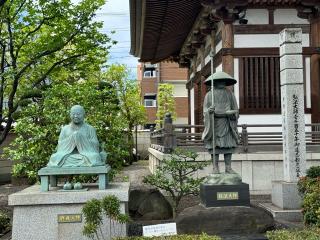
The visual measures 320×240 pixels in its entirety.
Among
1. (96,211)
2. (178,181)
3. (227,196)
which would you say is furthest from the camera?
(178,181)

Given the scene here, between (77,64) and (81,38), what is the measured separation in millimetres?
1069

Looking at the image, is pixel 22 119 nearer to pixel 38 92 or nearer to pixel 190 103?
pixel 38 92

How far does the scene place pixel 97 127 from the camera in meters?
9.88

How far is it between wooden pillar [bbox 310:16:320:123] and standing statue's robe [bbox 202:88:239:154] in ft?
23.5

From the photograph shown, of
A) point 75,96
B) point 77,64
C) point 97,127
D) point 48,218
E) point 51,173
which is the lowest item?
point 48,218

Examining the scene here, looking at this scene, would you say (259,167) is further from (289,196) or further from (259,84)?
(289,196)

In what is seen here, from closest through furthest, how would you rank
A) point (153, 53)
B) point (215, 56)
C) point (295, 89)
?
point (295, 89) → point (215, 56) → point (153, 53)

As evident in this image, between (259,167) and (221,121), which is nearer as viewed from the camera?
(221,121)

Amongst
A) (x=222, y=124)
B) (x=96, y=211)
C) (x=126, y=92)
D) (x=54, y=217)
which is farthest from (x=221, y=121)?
(x=126, y=92)

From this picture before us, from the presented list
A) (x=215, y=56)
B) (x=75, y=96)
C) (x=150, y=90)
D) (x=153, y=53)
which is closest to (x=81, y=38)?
(x=75, y=96)

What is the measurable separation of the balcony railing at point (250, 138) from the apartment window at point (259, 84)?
2.32 feet

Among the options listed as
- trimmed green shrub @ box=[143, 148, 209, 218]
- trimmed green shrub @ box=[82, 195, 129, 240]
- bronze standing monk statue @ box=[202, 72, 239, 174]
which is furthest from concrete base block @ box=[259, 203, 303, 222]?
trimmed green shrub @ box=[82, 195, 129, 240]

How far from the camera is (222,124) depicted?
8.49 meters

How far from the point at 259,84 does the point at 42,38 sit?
22.6 feet
